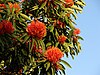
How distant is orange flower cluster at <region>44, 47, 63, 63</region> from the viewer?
16.1 ft

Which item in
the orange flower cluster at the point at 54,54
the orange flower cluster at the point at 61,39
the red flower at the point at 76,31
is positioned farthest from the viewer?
the red flower at the point at 76,31

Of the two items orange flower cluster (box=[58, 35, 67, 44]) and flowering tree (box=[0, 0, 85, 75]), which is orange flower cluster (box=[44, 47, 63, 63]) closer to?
flowering tree (box=[0, 0, 85, 75])

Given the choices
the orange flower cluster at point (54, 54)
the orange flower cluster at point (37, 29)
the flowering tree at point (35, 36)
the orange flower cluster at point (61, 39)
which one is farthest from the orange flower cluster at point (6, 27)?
the orange flower cluster at point (61, 39)

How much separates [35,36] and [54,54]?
55cm

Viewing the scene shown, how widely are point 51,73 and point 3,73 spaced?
1.21 meters

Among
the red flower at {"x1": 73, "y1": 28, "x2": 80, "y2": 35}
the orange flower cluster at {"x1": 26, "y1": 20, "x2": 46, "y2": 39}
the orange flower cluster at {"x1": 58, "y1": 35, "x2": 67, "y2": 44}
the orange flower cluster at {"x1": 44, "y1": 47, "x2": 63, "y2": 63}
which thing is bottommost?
the orange flower cluster at {"x1": 44, "y1": 47, "x2": 63, "y2": 63}

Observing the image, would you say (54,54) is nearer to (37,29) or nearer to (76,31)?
(37,29)

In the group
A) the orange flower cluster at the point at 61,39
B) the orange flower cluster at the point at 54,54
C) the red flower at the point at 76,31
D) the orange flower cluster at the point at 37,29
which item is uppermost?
the red flower at the point at 76,31

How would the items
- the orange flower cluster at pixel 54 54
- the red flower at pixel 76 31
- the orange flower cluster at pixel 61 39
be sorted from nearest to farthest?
the orange flower cluster at pixel 54 54 < the orange flower cluster at pixel 61 39 < the red flower at pixel 76 31

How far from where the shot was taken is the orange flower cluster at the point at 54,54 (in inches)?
193

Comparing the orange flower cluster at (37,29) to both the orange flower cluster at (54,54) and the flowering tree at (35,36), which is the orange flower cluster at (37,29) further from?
the orange flower cluster at (54,54)

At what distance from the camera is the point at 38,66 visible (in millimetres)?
5617

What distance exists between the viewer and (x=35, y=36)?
16.9 ft

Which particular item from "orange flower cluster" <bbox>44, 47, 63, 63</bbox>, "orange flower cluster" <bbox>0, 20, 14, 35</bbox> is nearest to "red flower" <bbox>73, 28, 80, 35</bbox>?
"orange flower cluster" <bbox>44, 47, 63, 63</bbox>
